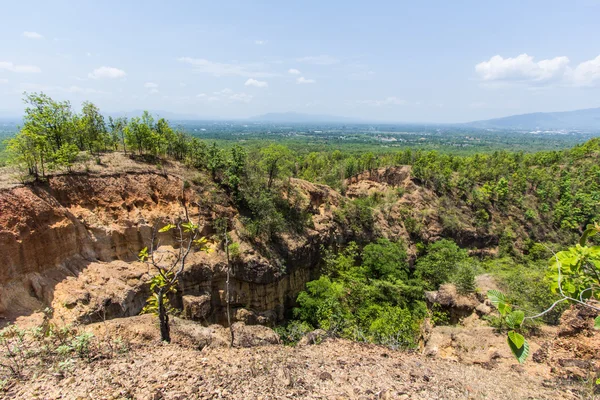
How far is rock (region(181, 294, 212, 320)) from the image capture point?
17.8m

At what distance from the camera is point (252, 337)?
12.0 m

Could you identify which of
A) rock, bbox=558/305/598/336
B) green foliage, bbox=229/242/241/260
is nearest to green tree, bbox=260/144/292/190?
green foliage, bbox=229/242/241/260

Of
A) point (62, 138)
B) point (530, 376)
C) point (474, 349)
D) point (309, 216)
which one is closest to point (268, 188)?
point (309, 216)

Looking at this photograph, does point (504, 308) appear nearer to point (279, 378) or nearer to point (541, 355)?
point (279, 378)

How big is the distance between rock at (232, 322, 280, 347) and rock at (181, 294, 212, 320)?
19.8ft

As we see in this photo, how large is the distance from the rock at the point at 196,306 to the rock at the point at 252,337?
604 centimetres

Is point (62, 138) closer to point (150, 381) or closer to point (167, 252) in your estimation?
point (167, 252)

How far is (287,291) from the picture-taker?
2495cm

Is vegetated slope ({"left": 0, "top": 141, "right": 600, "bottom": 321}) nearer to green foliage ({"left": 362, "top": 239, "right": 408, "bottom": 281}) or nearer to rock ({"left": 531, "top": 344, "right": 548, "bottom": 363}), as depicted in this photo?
green foliage ({"left": 362, "top": 239, "right": 408, "bottom": 281})

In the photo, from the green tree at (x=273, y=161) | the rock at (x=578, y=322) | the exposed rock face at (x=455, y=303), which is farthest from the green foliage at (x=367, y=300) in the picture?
the green tree at (x=273, y=161)

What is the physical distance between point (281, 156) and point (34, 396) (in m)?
22.5

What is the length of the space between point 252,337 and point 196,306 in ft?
24.4

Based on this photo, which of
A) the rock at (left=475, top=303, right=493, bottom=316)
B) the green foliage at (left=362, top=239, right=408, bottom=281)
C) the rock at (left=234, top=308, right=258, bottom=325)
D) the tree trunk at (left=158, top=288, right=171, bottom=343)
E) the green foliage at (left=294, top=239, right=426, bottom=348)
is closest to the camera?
the tree trunk at (left=158, top=288, right=171, bottom=343)

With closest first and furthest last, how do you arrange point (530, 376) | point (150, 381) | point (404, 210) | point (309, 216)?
1. point (150, 381)
2. point (530, 376)
3. point (309, 216)
4. point (404, 210)
